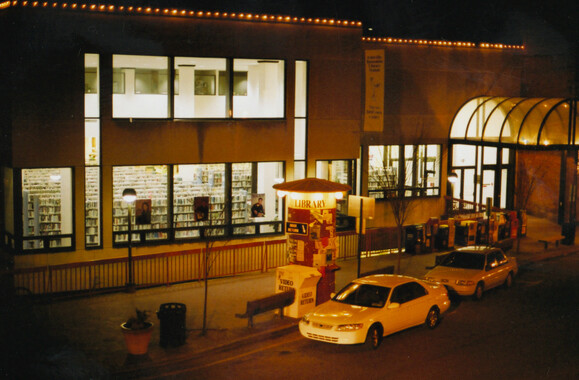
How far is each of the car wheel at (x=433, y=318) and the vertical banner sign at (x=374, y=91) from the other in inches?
416

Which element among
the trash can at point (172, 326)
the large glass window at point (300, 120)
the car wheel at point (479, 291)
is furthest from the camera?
the large glass window at point (300, 120)

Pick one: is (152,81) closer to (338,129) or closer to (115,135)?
(115,135)

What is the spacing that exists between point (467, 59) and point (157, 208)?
16462 mm

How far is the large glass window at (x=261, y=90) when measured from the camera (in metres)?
23.7

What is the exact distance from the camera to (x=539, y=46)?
34.2 metres

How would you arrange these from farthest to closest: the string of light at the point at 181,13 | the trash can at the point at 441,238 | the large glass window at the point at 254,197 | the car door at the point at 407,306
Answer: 1. the trash can at the point at 441,238
2. the large glass window at the point at 254,197
3. the string of light at the point at 181,13
4. the car door at the point at 407,306

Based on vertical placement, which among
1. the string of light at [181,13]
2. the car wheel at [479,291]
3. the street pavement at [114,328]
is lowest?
the street pavement at [114,328]

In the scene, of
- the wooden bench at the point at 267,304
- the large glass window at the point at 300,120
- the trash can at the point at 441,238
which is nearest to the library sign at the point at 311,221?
the wooden bench at the point at 267,304

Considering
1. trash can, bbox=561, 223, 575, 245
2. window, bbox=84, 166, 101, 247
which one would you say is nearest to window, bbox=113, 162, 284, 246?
window, bbox=84, 166, 101, 247

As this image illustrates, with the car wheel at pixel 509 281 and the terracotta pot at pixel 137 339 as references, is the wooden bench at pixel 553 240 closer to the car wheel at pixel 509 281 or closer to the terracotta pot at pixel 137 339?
the car wheel at pixel 509 281

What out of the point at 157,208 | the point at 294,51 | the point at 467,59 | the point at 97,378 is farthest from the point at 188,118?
the point at 467,59

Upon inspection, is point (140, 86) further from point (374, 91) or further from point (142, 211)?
point (374, 91)

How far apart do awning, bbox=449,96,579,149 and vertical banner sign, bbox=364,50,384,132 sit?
19.9ft

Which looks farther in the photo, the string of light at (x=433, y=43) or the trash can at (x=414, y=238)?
the string of light at (x=433, y=43)
